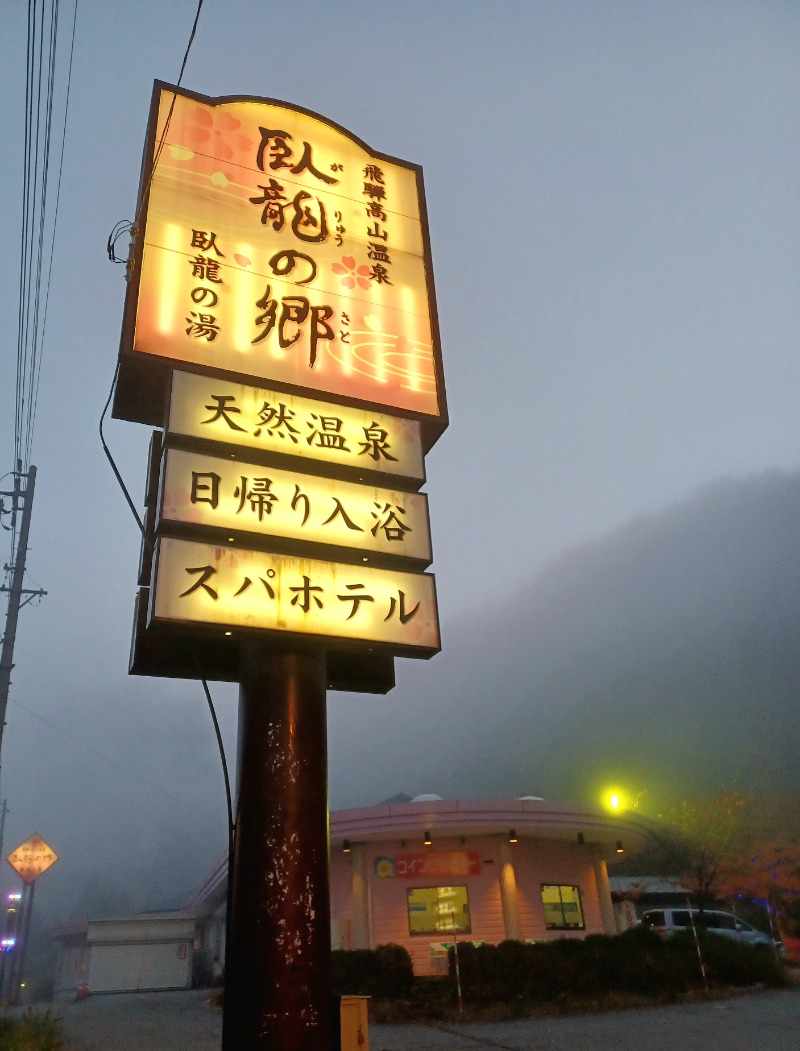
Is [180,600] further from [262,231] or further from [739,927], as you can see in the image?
[739,927]

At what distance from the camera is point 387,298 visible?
814 cm

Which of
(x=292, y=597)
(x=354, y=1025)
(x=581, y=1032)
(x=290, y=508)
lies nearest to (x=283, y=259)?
(x=290, y=508)

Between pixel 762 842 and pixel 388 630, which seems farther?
pixel 762 842

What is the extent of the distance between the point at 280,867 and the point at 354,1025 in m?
1.12

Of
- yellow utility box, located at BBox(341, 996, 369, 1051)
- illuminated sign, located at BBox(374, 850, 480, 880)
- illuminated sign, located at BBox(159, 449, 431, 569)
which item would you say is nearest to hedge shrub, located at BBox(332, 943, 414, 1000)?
illuminated sign, located at BBox(374, 850, 480, 880)

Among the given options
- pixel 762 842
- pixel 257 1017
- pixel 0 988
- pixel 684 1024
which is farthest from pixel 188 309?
pixel 762 842

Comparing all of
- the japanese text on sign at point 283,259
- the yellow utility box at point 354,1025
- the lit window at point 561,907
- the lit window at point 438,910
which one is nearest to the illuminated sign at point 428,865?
the lit window at point 438,910

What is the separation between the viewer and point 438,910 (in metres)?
20.3

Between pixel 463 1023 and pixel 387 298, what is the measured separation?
12744mm

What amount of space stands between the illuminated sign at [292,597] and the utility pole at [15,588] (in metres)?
13.5

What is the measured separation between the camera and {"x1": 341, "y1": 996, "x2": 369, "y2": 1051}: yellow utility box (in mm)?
5074

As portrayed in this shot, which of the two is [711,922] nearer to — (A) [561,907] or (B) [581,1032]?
(A) [561,907]

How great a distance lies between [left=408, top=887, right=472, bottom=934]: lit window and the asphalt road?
5.29 meters

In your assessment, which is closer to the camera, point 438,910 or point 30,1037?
point 30,1037
